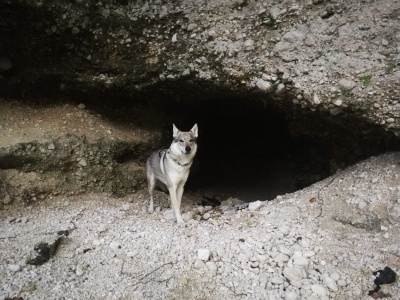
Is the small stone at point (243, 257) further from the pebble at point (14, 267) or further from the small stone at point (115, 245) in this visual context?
the pebble at point (14, 267)

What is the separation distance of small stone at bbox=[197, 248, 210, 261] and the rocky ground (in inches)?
0.5

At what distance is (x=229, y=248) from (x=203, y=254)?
35 centimetres

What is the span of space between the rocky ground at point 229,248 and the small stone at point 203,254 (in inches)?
0.5

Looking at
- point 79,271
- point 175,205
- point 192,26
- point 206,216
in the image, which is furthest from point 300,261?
point 192,26

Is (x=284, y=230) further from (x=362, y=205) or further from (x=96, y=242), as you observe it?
(x=96, y=242)

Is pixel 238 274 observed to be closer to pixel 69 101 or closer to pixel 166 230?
pixel 166 230

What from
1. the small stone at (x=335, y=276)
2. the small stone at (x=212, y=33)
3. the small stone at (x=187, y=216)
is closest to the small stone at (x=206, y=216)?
the small stone at (x=187, y=216)

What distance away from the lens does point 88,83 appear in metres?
5.69

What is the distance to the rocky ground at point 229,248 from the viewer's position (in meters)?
3.53

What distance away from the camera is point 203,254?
3975 millimetres

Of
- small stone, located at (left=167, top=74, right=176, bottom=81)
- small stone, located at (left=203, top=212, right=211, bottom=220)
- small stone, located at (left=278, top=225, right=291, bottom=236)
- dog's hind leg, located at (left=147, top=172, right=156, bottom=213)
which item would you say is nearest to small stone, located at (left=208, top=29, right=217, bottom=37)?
small stone, located at (left=167, top=74, right=176, bottom=81)

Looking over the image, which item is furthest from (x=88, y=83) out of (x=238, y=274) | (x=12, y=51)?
(x=238, y=274)

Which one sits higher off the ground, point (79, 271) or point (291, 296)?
point (291, 296)

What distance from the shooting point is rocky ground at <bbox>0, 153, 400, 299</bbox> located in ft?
11.6
